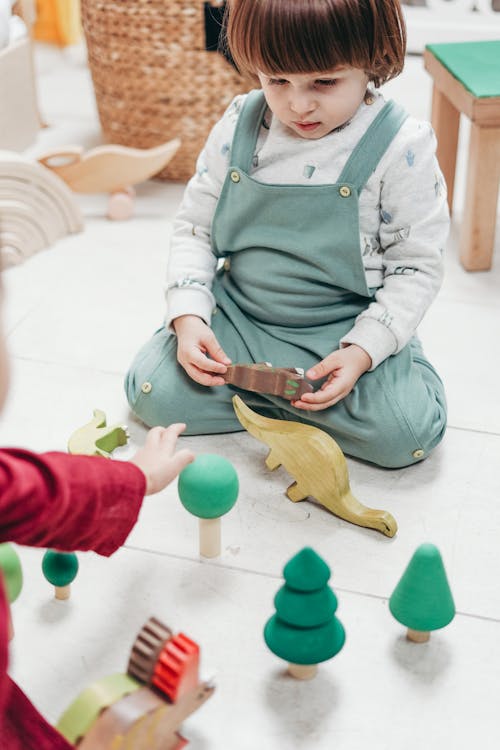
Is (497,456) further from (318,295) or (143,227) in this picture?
(143,227)

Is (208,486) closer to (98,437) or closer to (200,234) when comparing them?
(98,437)

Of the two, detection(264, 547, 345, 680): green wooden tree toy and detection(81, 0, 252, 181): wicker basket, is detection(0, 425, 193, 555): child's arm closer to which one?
detection(264, 547, 345, 680): green wooden tree toy

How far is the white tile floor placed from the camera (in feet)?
2.59

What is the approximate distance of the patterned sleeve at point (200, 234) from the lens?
3.68 feet

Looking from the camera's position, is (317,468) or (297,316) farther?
(297,316)

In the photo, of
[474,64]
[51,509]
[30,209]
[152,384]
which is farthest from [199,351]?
[474,64]

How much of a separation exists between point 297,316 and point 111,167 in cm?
66

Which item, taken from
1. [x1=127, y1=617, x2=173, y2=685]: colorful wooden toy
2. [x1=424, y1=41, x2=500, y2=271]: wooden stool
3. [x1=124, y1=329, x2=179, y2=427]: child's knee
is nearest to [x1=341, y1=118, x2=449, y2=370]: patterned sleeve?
[x1=124, y1=329, x2=179, y2=427]: child's knee

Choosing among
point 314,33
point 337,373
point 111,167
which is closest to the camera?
point 314,33

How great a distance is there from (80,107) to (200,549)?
1.46 metres

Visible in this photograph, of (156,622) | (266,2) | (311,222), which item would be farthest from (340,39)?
(156,622)

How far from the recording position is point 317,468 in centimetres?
98

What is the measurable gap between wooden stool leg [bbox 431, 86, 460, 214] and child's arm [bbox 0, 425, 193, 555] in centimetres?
101

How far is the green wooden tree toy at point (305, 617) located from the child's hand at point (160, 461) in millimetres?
130
